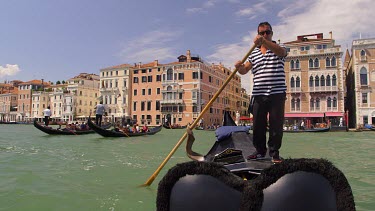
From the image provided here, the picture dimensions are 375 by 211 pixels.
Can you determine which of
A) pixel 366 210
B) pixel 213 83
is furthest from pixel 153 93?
pixel 366 210

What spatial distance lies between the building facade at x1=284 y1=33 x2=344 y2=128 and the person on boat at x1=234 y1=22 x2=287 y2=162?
20.2 metres

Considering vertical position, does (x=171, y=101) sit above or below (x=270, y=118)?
above

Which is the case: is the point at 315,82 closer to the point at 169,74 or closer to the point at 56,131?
the point at 169,74

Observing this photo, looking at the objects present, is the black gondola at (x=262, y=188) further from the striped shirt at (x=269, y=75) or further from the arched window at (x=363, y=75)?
the arched window at (x=363, y=75)

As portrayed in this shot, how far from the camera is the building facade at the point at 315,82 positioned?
818 inches

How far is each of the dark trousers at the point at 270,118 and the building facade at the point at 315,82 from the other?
66.2 ft

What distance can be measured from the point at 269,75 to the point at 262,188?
0.86 meters

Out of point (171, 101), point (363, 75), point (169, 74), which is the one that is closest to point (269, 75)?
point (363, 75)

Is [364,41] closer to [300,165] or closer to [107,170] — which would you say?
[107,170]

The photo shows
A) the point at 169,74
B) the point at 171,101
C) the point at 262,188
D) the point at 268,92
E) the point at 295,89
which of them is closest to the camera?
the point at 262,188

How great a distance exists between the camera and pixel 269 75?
162 centimetres

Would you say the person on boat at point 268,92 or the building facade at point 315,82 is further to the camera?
the building facade at point 315,82

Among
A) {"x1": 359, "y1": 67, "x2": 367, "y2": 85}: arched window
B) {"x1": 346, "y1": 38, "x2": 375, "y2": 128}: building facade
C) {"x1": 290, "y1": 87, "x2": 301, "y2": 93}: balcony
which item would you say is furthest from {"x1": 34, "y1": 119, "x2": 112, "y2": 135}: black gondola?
{"x1": 359, "y1": 67, "x2": 367, "y2": 85}: arched window

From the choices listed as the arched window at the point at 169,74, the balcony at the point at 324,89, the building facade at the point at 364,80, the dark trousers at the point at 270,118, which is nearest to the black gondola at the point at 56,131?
the dark trousers at the point at 270,118
